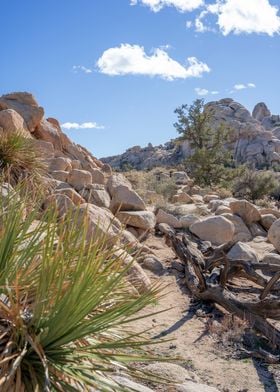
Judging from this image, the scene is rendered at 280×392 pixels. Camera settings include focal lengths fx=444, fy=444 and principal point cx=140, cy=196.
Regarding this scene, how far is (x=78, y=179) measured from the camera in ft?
40.4

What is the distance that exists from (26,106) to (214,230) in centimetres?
821

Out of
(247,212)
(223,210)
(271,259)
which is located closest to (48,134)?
(223,210)

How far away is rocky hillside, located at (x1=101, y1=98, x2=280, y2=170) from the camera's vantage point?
182ft

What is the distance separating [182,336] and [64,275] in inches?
185

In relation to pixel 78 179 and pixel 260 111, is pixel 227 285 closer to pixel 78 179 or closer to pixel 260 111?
pixel 78 179

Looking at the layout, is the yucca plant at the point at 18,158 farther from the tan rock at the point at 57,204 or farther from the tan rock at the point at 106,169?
the tan rock at the point at 106,169

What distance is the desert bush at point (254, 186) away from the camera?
22.8m

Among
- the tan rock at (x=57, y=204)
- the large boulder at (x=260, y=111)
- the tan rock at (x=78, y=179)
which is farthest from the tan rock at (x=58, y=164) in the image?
the large boulder at (x=260, y=111)

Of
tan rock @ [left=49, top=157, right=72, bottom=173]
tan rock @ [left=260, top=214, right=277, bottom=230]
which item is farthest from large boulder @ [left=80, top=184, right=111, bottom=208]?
tan rock @ [left=260, top=214, right=277, bottom=230]

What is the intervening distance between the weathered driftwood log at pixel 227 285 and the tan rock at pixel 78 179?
3466 millimetres

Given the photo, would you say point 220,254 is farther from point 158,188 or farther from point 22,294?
point 158,188

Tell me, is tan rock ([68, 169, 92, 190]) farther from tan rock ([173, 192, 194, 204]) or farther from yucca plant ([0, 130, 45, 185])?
tan rock ([173, 192, 194, 204])

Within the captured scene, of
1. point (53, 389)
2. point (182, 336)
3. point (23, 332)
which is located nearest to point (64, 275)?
point (23, 332)

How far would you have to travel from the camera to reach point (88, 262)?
1966 mm
